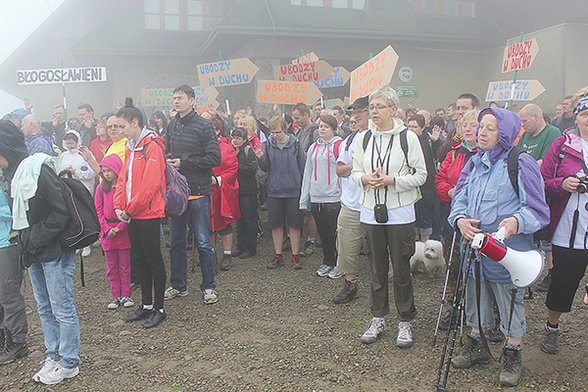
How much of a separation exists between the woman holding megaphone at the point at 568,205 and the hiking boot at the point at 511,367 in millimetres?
621

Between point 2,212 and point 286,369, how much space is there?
2.60 meters

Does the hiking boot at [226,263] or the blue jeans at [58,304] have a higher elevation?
the blue jeans at [58,304]

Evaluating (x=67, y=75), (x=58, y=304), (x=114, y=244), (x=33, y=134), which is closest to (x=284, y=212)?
(x=114, y=244)

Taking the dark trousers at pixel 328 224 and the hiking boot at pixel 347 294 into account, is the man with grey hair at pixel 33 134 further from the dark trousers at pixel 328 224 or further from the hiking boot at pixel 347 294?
the hiking boot at pixel 347 294

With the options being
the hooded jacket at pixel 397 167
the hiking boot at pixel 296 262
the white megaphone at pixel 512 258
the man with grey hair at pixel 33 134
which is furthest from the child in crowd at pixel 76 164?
the white megaphone at pixel 512 258

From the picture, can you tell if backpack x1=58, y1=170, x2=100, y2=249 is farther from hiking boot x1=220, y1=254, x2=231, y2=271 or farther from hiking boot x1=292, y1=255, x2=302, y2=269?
hiking boot x1=292, y1=255, x2=302, y2=269

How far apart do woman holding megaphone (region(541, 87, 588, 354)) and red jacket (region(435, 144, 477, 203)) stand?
32.1 inches

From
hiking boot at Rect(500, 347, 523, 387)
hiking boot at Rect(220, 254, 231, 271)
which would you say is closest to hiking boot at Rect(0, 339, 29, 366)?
hiking boot at Rect(220, 254, 231, 271)

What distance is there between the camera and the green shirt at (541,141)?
5469 mm

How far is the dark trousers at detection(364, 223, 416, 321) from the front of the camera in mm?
3904

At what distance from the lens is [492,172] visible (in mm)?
3375

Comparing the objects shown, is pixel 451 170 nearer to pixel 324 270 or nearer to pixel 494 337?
pixel 494 337

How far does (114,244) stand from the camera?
516 centimetres

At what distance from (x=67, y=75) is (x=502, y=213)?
33.8 feet
